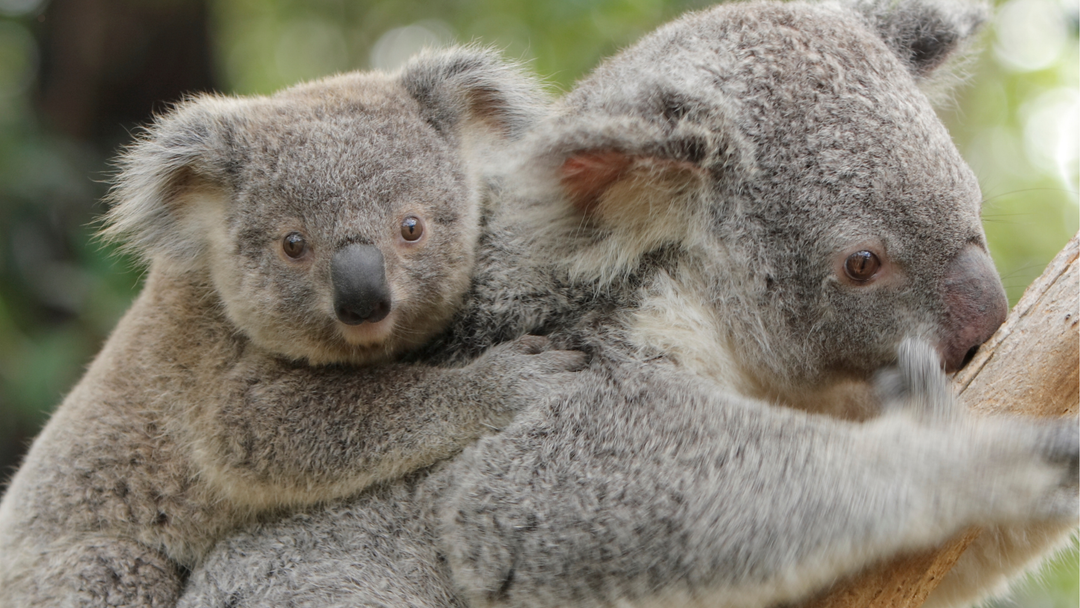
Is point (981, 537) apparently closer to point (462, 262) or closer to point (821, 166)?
point (821, 166)

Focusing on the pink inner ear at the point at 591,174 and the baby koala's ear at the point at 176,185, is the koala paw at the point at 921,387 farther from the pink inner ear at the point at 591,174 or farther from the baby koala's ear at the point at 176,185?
the baby koala's ear at the point at 176,185

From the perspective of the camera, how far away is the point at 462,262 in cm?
256

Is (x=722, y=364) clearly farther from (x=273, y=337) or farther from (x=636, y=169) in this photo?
(x=273, y=337)

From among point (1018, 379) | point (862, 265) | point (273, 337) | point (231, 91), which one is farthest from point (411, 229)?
point (231, 91)

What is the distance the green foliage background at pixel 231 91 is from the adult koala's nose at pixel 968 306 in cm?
86

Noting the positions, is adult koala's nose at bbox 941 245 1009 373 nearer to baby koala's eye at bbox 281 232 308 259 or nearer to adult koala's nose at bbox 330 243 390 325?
adult koala's nose at bbox 330 243 390 325

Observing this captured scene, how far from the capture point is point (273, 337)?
2539 millimetres

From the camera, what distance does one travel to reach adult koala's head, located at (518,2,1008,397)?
6.77 feet

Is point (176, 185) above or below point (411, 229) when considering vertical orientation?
below

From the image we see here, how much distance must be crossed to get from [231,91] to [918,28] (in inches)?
192

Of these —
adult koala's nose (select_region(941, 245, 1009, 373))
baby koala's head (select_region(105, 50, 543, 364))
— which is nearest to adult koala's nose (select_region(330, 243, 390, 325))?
baby koala's head (select_region(105, 50, 543, 364))

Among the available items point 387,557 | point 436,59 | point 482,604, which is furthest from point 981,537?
point 436,59

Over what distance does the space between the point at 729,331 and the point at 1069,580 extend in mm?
4151

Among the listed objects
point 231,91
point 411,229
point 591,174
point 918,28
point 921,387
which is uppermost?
point 918,28
